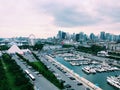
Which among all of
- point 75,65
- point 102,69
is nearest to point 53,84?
point 102,69

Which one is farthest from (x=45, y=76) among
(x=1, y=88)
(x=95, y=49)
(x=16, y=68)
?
(x=95, y=49)

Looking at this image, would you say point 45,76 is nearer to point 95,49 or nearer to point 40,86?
point 40,86

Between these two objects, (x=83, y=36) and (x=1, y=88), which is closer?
(x=1, y=88)

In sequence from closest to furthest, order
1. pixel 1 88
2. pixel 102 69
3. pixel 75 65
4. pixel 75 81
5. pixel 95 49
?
pixel 1 88 → pixel 75 81 → pixel 102 69 → pixel 75 65 → pixel 95 49

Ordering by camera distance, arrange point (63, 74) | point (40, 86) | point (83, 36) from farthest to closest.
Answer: point (83, 36) < point (63, 74) < point (40, 86)

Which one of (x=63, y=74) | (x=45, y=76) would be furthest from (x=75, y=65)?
(x=45, y=76)

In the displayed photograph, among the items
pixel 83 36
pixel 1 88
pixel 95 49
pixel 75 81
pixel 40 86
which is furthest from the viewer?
pixel 83 36

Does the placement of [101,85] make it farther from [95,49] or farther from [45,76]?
[95,49]

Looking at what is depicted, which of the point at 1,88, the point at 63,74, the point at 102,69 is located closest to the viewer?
the point at 1,88

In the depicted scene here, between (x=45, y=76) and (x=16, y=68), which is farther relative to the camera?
(x=16, y=68)
